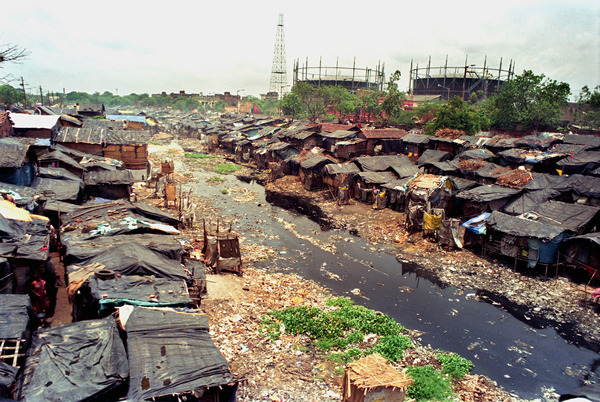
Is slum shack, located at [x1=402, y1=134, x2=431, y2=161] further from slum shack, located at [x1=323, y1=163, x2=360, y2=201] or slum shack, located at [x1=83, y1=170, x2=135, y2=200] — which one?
slum shack, located at [x1=83, y1=170, x2=135, y2=200]

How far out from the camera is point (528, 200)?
18.9 meters

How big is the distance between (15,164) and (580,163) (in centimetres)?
2994

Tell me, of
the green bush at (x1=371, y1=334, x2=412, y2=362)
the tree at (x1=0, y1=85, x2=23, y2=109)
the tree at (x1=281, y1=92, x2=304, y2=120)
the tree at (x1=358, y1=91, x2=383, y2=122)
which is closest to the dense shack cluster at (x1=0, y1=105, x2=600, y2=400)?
the green bush at (x1=371, y1=334, x2=412, y2=362)

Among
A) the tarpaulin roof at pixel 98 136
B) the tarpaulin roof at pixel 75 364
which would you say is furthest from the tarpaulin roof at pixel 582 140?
the tarpaulin roof at pixel 75 364

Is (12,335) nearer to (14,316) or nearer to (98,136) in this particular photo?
(14,316)

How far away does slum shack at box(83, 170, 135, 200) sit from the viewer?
751 inches

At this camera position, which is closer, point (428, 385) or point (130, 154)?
point (428, 385)

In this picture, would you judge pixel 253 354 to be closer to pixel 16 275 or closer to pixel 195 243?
pixel 16 275

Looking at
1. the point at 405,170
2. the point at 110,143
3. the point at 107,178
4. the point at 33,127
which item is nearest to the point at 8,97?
the point at 33,127

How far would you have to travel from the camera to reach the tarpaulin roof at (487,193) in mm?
19453

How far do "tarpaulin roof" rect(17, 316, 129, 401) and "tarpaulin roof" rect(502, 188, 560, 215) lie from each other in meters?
17.7

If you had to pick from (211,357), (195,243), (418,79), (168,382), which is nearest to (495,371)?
(211,357)

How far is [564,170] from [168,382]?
1059 inches

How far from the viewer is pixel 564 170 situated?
24594 millimetres
